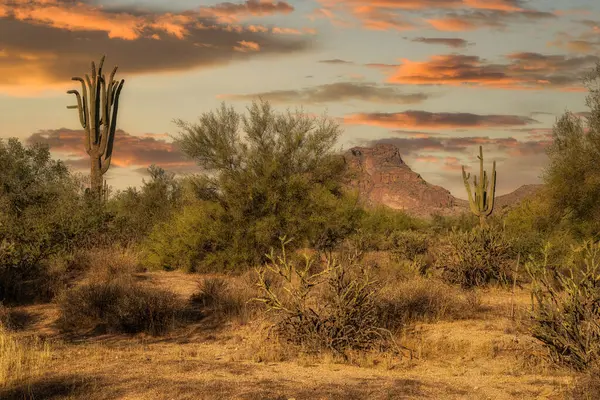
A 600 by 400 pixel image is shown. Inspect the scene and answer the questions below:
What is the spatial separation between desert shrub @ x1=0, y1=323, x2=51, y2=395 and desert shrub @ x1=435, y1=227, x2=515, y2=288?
11095 mm

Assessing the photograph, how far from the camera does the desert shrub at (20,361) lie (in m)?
9.31

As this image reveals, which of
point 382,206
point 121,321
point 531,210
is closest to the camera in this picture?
point 121,321

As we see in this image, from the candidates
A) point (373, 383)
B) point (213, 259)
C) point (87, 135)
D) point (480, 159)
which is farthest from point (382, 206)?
point (373, 383)

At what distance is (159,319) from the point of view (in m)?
13.9

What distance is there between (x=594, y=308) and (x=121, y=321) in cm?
839

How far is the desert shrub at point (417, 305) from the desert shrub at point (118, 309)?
4.15 metres

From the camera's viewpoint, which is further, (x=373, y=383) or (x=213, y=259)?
(x=213, y=259)

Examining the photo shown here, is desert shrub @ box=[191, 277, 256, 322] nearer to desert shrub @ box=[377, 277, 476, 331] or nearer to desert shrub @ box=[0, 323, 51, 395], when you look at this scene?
desert shrub @ box=[377, 277, 476, 331]

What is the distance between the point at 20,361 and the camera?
9.95 m

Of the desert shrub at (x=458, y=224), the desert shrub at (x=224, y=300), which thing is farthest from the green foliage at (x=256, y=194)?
the desert shrub at (x=458, y=224)

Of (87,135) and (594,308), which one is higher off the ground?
(87,135)

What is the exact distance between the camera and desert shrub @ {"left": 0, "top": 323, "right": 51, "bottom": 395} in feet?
30.6

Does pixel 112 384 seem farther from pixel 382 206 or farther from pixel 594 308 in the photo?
pixel 382 206

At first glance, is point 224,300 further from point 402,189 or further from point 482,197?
point 402,189
